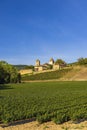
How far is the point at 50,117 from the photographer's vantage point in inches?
634

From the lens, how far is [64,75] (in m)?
134

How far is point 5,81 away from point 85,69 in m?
55.8

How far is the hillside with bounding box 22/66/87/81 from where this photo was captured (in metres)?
128

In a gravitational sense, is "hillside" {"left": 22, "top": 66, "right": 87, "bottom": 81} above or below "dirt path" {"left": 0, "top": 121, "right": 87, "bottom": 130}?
above

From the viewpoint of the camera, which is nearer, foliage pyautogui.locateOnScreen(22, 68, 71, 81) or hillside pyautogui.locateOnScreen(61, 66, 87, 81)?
hillside pyautogui.locateOnScreen(61, 66, 87, 81)

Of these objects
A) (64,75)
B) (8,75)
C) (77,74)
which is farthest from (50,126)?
(64,75)

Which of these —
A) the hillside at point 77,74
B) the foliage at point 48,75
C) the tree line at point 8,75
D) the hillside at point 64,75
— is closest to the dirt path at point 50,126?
the tree line at point 8,75

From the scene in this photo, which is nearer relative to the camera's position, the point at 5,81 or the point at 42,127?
the point at 42,127

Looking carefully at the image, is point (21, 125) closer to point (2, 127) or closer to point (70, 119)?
point (2, 127)

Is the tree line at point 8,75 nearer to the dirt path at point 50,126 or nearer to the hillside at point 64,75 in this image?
the hillside at point 64,75

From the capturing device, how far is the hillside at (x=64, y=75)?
128375 millimetres

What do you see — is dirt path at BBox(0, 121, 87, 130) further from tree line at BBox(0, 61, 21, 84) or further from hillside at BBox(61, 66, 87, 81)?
hillside at BBox(61, 66, 87, 81)

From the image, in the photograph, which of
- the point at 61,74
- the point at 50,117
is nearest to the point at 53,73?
the point at 61,74

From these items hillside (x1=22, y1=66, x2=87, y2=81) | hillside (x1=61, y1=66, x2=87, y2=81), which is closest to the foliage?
hillside (x1=22, y1=66, x2=87, y2=81)
